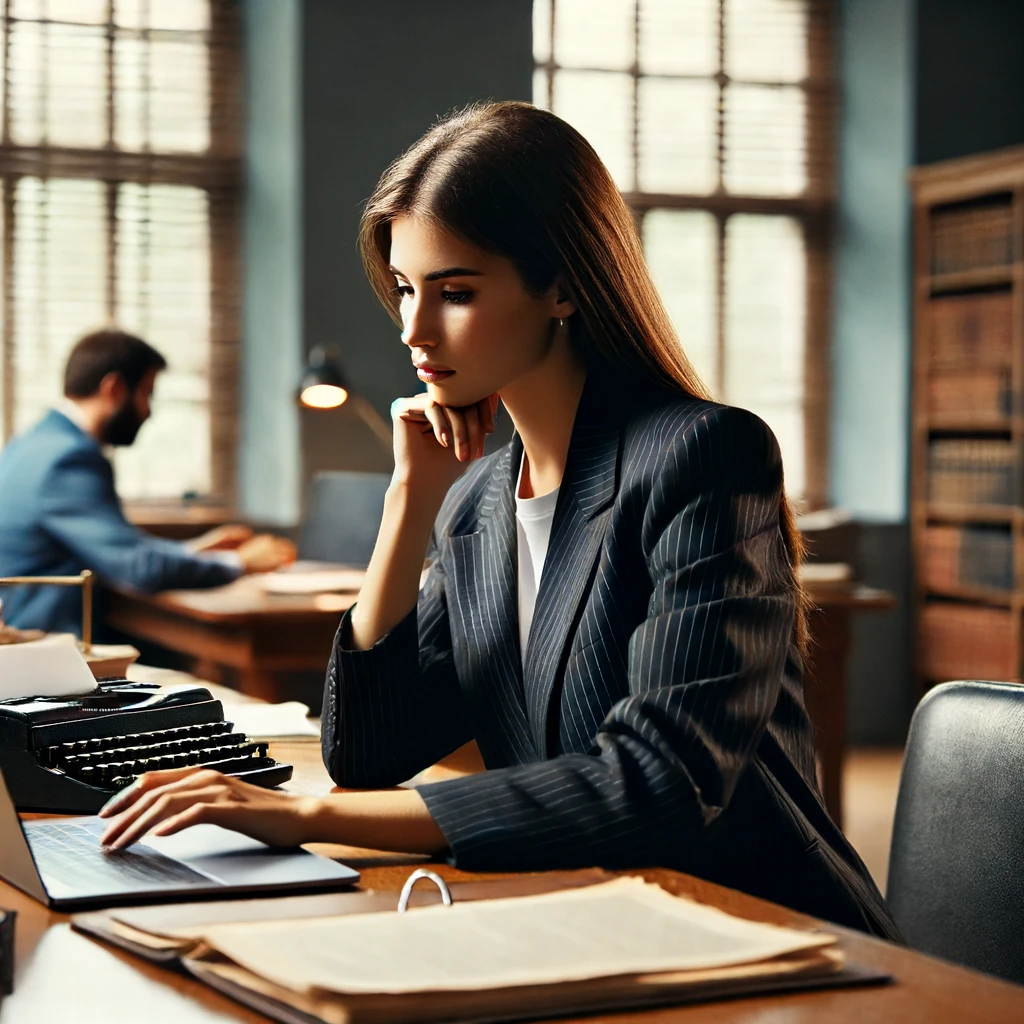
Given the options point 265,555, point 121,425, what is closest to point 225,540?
point 265,555

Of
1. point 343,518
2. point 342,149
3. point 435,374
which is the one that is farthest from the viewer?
point 342,149

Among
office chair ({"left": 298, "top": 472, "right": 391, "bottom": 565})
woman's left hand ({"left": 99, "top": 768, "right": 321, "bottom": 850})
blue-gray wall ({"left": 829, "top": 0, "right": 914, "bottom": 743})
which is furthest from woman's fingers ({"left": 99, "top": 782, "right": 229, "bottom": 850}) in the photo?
blue-gray wall ({"left": 829, "top": 0, "right": 914, "bottom": 743})

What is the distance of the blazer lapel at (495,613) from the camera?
5.53 ft

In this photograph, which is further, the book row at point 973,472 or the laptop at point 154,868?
the book row at point 973,472

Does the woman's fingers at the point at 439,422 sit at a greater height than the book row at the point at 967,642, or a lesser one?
greater

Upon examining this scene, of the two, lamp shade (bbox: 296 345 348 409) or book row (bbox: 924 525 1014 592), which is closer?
lamp shade (bbox: 296 345 348 409)

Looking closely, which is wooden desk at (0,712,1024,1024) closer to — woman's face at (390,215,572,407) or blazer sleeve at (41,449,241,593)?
woman's face at (390,215,572,407)

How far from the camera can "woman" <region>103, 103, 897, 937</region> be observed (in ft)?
4.28

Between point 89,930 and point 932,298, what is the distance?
229 inches

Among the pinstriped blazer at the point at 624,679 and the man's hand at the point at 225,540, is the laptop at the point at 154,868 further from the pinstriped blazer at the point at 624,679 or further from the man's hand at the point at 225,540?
the man's hand at the point at 225,540

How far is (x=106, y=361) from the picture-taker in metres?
4.70

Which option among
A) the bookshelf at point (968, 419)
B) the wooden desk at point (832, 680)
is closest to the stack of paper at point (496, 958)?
the wooden desk at point (832, 680)

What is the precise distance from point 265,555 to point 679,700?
374 centimetres

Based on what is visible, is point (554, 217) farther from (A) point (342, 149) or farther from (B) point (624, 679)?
(A) point (342, 149)
